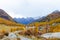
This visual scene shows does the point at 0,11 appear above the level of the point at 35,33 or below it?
above

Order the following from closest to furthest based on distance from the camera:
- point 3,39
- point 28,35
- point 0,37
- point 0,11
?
1. point 3,39
2. point 0,37
3. point 28,35
4. point 0,11

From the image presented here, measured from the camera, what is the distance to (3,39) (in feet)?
89.4

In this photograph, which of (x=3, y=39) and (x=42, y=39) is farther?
(x=42, y=39)

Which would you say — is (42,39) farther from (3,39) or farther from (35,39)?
(3,39)

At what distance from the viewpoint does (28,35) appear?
33.5 m

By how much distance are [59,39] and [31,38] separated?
11.5 feet

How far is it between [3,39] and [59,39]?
700cm

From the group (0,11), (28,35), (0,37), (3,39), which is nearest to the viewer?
(3,39)

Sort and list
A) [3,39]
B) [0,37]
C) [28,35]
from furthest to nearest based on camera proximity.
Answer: [28,35], [0,37], [3,39]

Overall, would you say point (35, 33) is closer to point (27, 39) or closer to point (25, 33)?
point (25, 33)

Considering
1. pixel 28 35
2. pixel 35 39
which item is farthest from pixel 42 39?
pixel 28 35

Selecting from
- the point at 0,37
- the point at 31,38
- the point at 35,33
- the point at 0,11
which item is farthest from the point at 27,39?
the point at 0,11

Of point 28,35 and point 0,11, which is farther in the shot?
point 0,11

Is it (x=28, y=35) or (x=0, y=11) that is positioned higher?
(x=0, y=11)
